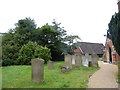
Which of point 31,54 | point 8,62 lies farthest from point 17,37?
point 31,54

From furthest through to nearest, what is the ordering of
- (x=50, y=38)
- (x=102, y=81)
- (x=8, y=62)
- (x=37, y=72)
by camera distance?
1. (x=50, y=38)
2. (x=8, y=62)
3. (x=102, y=81)
4. (x=37, y=72)

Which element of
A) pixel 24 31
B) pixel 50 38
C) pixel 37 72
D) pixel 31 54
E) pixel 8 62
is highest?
pixel 24 31

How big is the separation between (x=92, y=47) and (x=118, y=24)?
1418 inches

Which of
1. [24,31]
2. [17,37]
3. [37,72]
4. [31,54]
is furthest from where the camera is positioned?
[24,31]

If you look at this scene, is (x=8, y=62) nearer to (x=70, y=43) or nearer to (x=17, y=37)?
(x=17, y=37)

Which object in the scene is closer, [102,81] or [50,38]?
[102,81]

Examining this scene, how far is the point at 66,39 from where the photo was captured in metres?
27.9

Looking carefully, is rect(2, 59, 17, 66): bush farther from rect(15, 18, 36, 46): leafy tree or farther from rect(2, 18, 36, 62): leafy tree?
rect(15, 18, 36, 46): leafy tree

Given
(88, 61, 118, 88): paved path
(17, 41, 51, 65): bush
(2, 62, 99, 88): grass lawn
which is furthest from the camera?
(17, 41, 51, 65): bush

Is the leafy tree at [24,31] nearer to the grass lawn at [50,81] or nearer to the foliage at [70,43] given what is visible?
the foliage at [70,43]

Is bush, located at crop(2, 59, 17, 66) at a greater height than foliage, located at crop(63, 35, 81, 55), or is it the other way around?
foliage, located at crop(63, 35, 81, 55)

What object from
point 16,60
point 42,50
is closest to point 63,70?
point 42,50

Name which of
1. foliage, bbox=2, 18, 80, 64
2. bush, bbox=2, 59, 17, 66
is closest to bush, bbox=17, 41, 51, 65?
bush, bbox=2, 59, 17, 66

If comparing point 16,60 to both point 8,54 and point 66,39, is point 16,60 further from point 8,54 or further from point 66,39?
point 66,39
